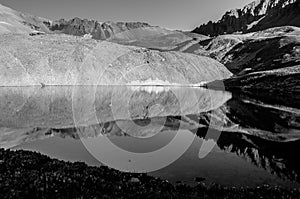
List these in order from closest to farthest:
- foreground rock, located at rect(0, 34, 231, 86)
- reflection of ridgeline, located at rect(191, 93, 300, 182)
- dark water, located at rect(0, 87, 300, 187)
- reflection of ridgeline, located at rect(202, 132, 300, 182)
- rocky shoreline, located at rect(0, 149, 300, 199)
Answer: rocky shoreline, located at rect(0, 149, 300, 199) → dark water, located at rect(0, 87, 300, 187) → reflection of ridgeline, located at rect(202, 132, 300, 182) → reflection of ridgeline, located at rect(191, 93, 300, 182) → foreground rock, located at rect(0, 34, 231, 86)

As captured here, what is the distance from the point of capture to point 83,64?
152 metres

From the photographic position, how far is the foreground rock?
449 feet

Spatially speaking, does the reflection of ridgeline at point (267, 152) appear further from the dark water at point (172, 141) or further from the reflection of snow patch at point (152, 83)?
the reflection of snow patch at point (152, 83)

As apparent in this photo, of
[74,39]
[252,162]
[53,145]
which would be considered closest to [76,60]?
[74,39]

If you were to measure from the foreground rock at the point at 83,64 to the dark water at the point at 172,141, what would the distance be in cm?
7776

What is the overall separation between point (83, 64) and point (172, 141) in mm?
121177

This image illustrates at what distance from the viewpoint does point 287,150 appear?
116 ft

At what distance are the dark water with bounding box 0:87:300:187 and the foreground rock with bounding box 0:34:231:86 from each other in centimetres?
7776

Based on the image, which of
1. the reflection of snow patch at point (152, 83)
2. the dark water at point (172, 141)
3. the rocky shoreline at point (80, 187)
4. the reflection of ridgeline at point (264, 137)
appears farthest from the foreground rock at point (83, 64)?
the rocky shoreline at point (80, 187)

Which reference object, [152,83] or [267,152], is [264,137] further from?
[152,83]

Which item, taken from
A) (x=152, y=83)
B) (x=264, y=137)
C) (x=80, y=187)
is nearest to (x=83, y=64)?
(x=152, y=83)

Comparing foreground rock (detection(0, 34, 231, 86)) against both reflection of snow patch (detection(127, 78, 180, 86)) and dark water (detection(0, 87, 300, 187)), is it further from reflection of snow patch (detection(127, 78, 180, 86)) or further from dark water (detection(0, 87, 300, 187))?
dark water (detection(0, 87, 300, 187))

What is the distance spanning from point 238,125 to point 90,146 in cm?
2887

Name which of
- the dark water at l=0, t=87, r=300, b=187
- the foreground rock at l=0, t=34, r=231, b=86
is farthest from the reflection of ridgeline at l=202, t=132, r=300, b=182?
the foreground rock at l=0, t=34, r=231, b=86
